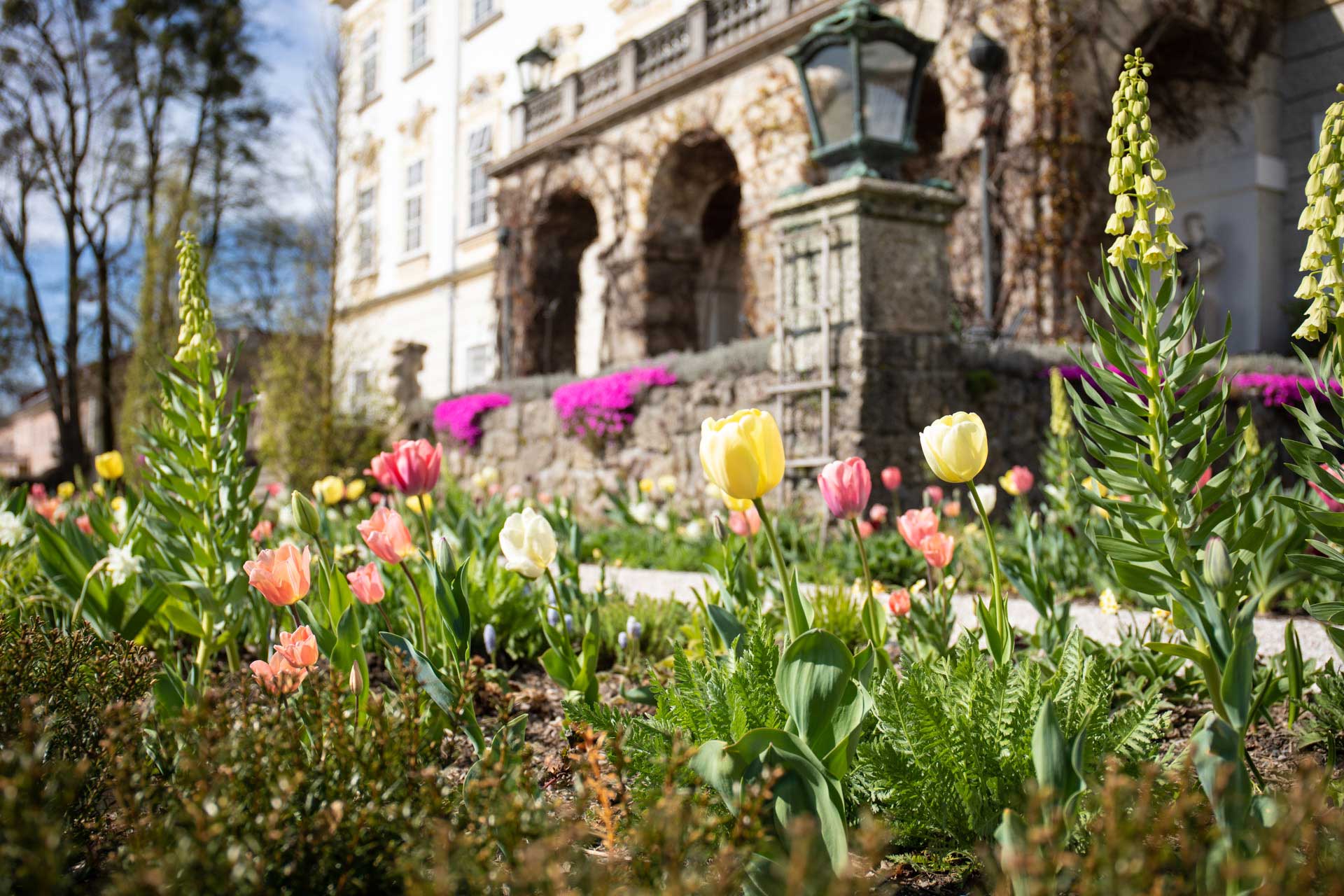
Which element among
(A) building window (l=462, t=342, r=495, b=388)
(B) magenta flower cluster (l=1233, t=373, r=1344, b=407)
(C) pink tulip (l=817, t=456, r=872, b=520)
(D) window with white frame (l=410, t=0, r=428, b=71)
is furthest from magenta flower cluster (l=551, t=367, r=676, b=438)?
(D) window with white frame (l=410, t=0, r=428, b=71)

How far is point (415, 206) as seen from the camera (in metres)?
20.7

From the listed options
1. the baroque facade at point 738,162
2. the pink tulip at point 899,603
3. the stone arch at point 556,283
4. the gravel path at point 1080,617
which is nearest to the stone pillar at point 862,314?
the baroque facade at point 738,162

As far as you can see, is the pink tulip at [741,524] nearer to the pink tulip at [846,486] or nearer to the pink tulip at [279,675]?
the pink tulip at [846,486]

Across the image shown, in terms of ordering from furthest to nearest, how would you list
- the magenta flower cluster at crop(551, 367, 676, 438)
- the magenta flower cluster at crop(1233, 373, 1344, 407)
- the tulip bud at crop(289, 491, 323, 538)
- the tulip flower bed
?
the magenta flower cluster at crop(551, 367, 676, 438), the magenta flower cluster at crop(1233, 373, 1344, 407), the tulip bud at crop(289, 491, 323, 538), the tulip flower bed

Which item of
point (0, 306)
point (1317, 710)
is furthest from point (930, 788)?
point (0, 306)

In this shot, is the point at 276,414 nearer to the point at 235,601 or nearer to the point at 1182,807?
the point at 235,601

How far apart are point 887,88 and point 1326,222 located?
5.19m

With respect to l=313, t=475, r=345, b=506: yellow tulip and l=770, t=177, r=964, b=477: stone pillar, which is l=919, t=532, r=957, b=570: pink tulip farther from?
l=770, t=177, r=964, b=477: stone pillar

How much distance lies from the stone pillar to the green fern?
15.4 ft

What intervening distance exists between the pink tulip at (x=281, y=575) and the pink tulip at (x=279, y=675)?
0.11 metres

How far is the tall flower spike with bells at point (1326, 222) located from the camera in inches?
62.7

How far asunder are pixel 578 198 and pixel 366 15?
38.5ft

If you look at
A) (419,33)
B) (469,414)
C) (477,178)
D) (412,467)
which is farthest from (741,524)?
(419,33)

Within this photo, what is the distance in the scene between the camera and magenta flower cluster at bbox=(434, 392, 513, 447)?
448 inches
